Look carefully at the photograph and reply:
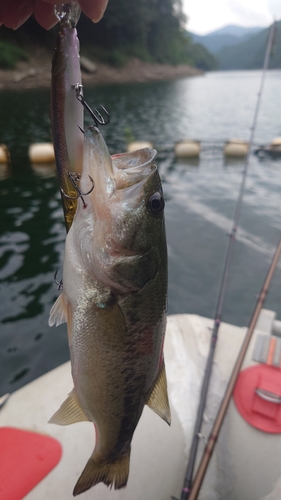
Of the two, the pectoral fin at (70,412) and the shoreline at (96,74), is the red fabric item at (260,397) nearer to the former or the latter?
the pectoral fin at (70,412)

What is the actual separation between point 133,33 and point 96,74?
23433 mm

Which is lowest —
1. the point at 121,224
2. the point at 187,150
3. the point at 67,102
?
the point at 187,150

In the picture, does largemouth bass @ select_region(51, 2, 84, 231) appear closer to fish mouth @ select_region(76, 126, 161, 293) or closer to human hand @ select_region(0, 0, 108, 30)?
fish mouth @ select_region(76, 126, 161, 293)

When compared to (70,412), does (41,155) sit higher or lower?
lower

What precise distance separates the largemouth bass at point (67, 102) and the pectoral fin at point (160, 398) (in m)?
0.99

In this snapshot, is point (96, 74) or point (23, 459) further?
point (96, 74)

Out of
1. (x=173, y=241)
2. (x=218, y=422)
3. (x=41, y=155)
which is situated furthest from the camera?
(x=41, y=155)

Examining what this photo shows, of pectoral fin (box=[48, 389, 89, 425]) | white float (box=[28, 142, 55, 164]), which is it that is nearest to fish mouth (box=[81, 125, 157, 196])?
pectoral fin (box=[48, 389, 89, 425])

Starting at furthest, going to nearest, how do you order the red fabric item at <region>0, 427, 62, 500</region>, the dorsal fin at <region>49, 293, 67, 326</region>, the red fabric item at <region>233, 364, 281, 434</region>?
the red fabric item at <region>233, 364, 281, 434</region>
the red fabric item at <region>0, 427, 62, 500</region>
the dorsal fin at <region>49, 293, 67, 326</region>

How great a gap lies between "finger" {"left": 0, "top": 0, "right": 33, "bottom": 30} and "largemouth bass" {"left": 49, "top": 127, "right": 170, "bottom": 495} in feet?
4.52

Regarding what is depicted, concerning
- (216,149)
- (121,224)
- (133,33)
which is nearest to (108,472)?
(121,224)

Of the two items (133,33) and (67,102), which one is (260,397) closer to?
(67,102)

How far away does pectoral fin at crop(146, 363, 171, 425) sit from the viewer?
1786mm

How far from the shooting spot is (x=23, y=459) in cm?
250
